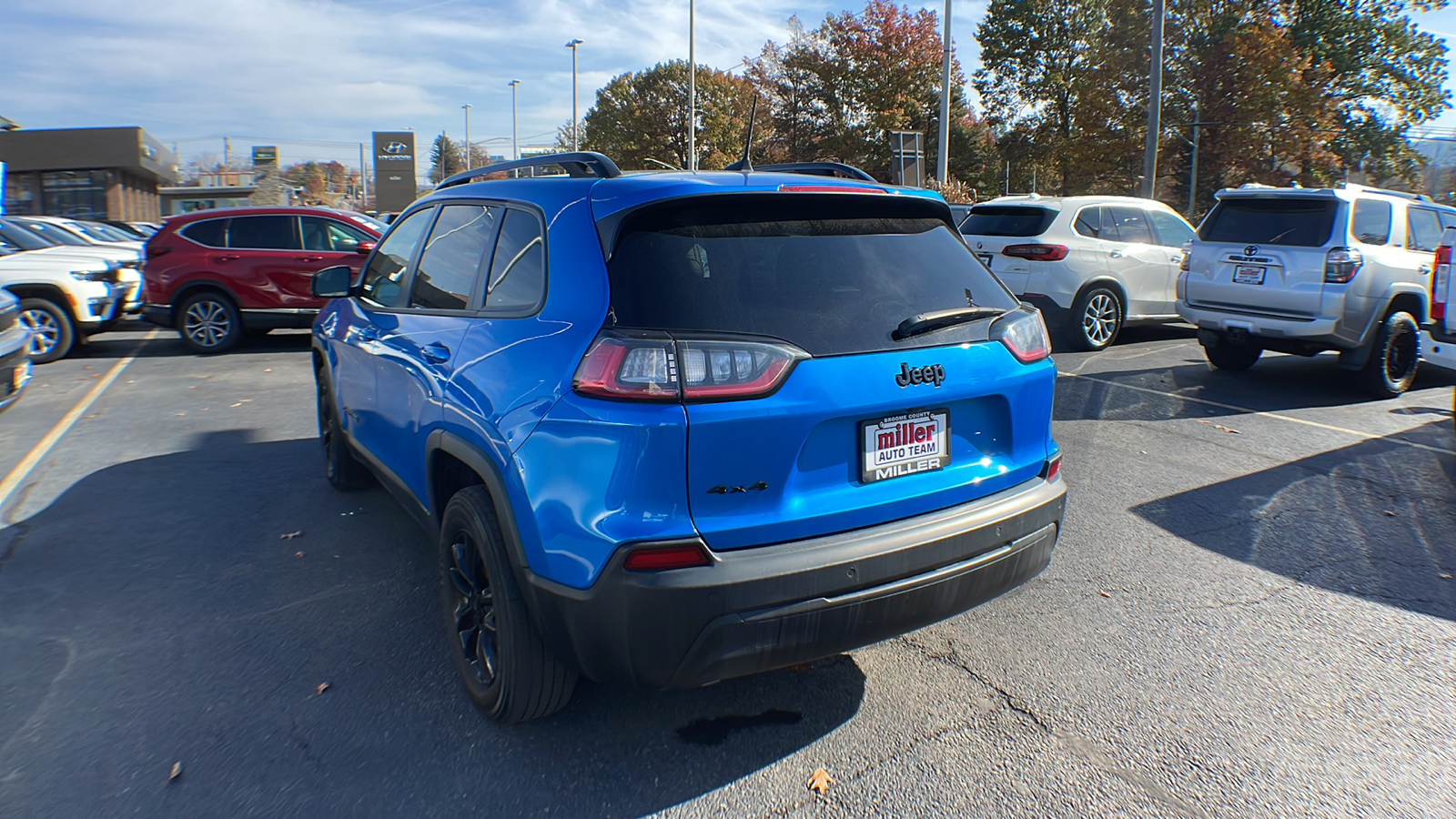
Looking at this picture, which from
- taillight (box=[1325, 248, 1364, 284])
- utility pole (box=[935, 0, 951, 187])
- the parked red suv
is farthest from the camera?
utility pole (box=[935, 0, 951, 187])

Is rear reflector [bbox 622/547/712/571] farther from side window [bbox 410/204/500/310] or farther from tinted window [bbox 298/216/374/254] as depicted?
tinted window [bbox 298/216/374/254]

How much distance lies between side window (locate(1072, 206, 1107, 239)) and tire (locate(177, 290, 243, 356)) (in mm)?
9962

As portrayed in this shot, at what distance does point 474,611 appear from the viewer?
3088mm

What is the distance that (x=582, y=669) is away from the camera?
254 centimetres

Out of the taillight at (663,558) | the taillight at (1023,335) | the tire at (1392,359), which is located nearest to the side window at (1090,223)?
the tire at (1392,359)

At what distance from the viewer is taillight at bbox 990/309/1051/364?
2998 millimetres

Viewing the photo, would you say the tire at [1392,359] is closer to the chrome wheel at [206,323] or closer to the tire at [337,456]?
the tire at [337,456]

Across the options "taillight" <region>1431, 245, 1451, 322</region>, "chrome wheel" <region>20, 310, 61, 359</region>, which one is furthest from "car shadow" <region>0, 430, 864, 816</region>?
"chrome wheel" <region>20, 310, 61, 359</region>

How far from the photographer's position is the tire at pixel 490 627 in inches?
107

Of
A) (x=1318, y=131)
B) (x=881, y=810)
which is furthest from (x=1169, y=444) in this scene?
(x=1318, y=131)

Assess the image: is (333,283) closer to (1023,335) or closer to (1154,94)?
(1023,335)

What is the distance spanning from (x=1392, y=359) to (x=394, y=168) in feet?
247

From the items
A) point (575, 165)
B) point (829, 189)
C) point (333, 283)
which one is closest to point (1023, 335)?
point (829, 189)

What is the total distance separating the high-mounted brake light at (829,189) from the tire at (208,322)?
10688mm
